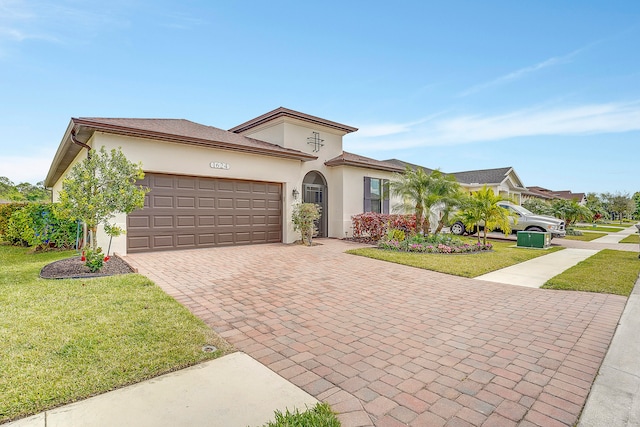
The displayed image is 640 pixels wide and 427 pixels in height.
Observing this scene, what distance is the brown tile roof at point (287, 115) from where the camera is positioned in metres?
13.3

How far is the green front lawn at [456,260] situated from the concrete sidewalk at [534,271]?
251mm

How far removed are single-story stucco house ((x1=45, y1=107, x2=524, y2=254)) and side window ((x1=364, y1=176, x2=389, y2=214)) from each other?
50 millimetres

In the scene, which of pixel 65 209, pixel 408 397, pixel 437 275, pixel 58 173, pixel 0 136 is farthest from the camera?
pixel 0 136

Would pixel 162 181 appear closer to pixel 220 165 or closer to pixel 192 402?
pixel 220 165

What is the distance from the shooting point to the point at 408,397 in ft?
8.19

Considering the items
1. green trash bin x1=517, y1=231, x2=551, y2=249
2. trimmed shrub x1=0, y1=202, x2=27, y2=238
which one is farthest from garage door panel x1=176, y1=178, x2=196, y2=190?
green trash bin x1=517, y1=231, x2=551, y2=249

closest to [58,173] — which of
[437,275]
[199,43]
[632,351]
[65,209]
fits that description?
[199,43]

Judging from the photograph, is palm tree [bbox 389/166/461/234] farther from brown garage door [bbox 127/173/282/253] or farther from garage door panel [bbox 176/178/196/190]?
garage door panel [bbox 176/178/196/190]

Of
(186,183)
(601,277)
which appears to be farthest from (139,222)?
(601,277)

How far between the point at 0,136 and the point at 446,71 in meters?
27.0

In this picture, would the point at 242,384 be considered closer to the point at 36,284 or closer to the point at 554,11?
the point at 36,284

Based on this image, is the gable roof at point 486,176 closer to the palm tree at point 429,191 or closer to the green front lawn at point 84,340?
the palm tree at point 429,191

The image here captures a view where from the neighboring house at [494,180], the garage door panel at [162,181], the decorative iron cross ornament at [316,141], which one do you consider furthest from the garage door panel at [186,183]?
the neighboring house at [494,180]

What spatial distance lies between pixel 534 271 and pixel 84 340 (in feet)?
30.4
